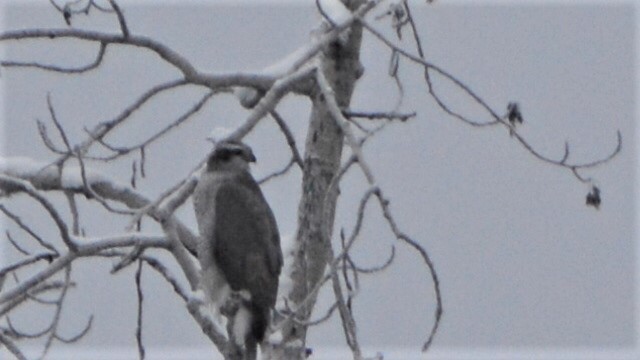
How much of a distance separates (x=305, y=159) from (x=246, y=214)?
42cm

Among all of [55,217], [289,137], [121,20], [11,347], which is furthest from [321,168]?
[11,347]

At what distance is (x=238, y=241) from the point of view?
5.84m

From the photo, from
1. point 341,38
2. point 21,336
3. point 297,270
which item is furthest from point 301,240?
point 21,336

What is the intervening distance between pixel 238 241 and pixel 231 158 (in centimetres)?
38

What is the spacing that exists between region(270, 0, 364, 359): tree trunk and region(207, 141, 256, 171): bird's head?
34 centimetres

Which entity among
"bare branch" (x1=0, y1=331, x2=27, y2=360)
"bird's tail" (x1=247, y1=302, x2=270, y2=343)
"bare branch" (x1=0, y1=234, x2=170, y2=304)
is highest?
"bare branch" (x1=0, y1=234, x2=170, y2=304)

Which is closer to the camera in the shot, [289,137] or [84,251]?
[84,251]

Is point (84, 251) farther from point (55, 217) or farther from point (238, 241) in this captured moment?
point (238, 241)

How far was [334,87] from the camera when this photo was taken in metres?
5.69

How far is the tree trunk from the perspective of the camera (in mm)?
5527

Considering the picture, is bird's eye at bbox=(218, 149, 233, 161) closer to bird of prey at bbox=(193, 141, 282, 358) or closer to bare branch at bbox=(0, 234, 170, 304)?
bird of prey at bbox=(193, 141, 282, 358)

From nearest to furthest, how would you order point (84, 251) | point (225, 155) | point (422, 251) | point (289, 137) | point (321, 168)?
point (422, 251), point (84, 251), point (321, 168), point (289, 137), point (225, 155)

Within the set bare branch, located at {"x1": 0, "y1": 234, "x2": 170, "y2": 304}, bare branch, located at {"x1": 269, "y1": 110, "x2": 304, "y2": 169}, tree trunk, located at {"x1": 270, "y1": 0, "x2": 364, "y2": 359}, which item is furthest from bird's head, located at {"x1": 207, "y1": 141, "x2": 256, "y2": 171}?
bare branch, located at {"x1": 0, "y1": 234, "x2": 170, "y2": 304}

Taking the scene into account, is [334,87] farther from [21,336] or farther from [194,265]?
[21,336]
